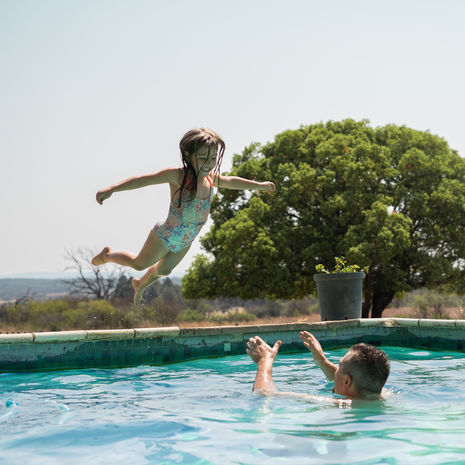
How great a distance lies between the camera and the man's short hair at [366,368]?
3660mm

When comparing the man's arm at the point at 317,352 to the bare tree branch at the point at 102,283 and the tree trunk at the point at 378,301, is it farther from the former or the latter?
the bare tree branch at the point at 102,283

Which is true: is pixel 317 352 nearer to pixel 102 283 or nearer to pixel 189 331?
pixel 189 331

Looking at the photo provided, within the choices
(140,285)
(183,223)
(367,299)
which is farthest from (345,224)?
(183,223)

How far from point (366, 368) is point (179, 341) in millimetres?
4076

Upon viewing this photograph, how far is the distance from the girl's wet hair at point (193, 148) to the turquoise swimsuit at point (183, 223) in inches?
4.4

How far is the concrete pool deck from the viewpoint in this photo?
6.51 metres

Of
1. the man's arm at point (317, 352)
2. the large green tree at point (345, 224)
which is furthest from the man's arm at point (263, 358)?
the large green tree at point (345, 224)

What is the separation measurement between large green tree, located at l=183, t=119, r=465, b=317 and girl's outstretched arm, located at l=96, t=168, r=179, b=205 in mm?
14219

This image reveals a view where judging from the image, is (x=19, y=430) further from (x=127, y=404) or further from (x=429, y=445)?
(x=429, y=445)

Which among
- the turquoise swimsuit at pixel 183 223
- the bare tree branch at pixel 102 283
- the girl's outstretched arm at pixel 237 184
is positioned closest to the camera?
the turquoise swimsuit at pixel 183 223

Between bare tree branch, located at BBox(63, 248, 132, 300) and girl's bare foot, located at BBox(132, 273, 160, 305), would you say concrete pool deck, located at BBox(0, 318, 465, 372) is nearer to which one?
girl's bare foot, located at BBox(132, 273, 160, 305)

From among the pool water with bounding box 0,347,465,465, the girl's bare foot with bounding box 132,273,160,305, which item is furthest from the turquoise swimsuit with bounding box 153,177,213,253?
the pool water with bounding box 0,347,465,465

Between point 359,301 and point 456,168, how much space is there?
A: 12868mm

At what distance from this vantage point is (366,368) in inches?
145
